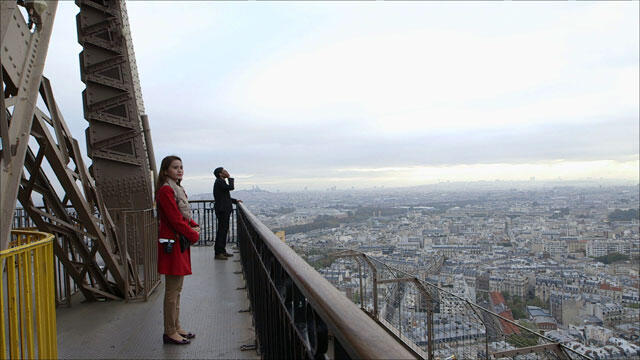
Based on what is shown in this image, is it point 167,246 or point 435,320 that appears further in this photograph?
point 435,320

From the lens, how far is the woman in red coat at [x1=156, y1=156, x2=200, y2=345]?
184 inches

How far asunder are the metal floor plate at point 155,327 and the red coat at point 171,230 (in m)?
0.97

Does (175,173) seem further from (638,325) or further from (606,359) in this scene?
(638,325)

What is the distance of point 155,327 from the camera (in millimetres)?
5688

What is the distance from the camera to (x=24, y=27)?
3.61 metres

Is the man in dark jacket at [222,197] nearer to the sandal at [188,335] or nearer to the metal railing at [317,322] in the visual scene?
the sandal at [188,335]

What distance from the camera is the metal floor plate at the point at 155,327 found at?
4.80m

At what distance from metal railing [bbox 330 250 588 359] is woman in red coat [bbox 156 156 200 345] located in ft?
10.2

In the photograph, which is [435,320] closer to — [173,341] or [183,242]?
[173,341]

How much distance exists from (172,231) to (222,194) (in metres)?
5.67

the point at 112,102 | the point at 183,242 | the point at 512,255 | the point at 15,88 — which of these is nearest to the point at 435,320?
the point at 183,242

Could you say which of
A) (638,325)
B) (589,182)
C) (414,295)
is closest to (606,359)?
(414,295)

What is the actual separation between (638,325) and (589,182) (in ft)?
294

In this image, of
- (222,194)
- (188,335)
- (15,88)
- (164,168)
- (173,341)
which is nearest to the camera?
(15,88)
